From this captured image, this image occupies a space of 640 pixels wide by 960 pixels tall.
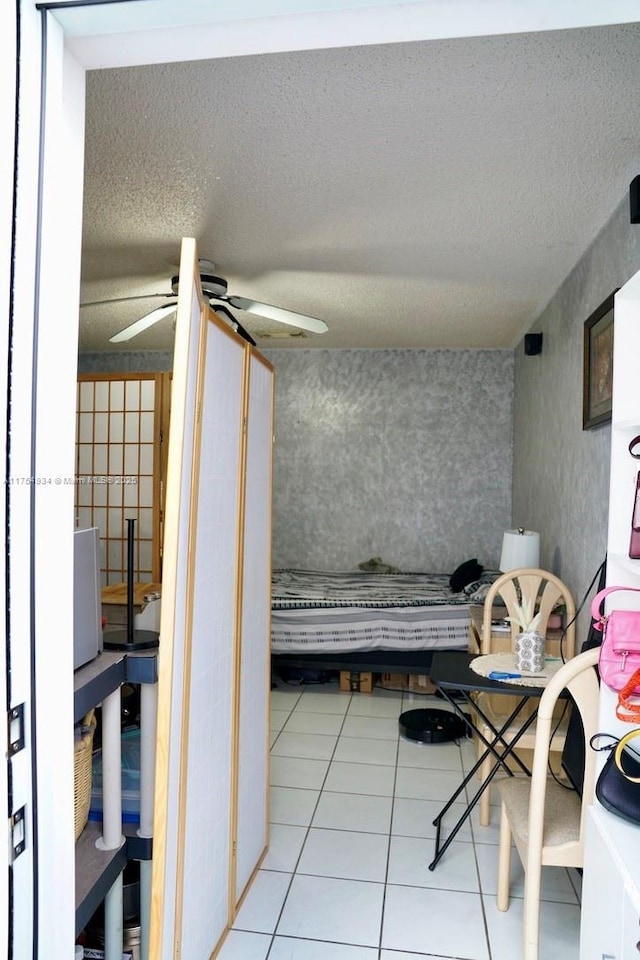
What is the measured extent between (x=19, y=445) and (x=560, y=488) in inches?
129

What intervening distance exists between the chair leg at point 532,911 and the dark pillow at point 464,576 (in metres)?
3.17

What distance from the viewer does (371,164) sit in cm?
247

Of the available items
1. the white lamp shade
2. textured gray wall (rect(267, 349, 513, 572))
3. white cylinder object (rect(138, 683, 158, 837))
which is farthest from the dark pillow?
white cylinder object (rect(138, 683, 158, 837))

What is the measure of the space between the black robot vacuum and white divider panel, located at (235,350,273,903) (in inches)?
53.8

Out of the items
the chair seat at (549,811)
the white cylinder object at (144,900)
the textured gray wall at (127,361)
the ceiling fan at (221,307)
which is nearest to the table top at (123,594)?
the white cylinder object at (144,900)

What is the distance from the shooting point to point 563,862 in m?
1.86

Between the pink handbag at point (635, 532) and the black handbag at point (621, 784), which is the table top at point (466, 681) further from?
the pink handbag at point (635, 532)

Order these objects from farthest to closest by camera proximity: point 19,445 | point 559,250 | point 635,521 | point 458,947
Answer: point 559,250 → point 458,947 → point 635,521 → point 19,445

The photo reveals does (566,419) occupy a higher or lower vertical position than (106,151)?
lower

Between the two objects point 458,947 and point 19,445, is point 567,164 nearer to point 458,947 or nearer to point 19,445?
point 19,445

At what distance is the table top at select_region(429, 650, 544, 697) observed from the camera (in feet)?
7.57

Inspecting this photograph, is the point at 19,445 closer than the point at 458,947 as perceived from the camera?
Yes

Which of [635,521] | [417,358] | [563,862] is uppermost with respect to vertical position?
[417,358]

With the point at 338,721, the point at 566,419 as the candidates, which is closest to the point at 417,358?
the point at 566,419
